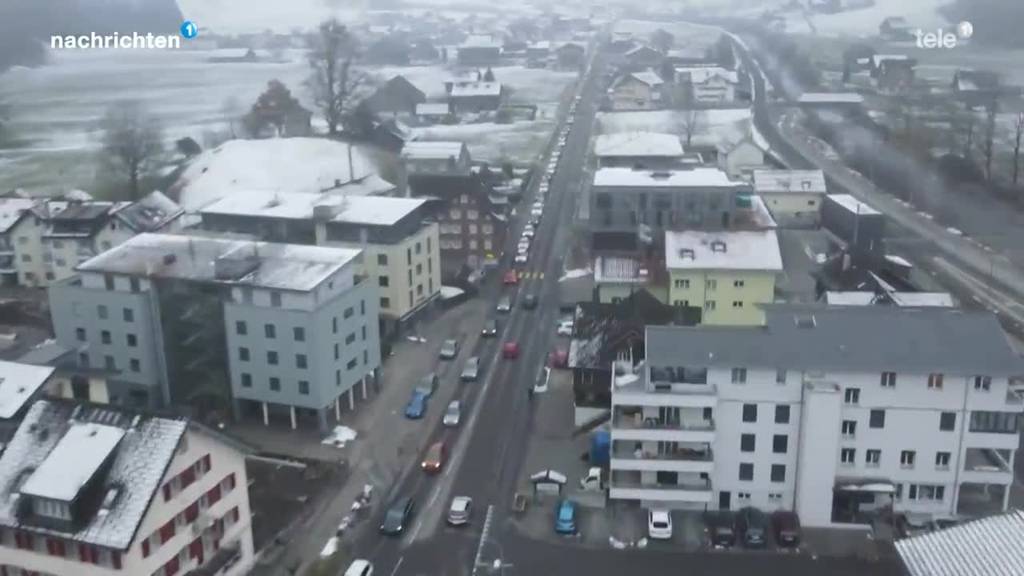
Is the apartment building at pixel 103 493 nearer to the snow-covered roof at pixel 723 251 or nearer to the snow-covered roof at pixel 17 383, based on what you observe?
the snow-covered roof at pixel 17 383

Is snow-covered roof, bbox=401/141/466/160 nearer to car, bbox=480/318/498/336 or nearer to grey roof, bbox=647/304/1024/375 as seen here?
car, bbox=480/318/498/336

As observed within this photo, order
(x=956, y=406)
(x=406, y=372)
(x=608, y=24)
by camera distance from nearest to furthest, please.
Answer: (x=956, y=406) < (x=406, y=372) < (x=608, y=24)

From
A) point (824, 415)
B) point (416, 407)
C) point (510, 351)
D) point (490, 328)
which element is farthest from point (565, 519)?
point (490, 328)

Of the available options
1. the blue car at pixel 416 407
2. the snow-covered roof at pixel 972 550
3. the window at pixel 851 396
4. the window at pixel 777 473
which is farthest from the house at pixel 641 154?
the snow-covered roof at pixel 972 550

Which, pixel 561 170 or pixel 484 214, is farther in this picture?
pixel 561 170

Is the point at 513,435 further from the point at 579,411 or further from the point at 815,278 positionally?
the point at 815,278

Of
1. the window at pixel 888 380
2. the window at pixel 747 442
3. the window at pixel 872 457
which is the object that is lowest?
the window at pixel 872 457

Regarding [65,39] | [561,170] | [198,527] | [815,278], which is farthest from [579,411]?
[65,39]
